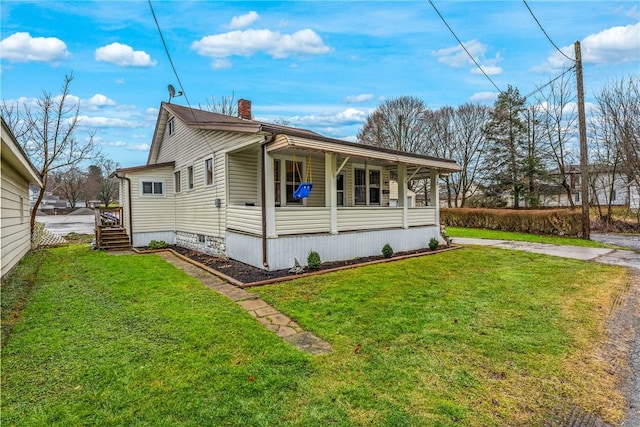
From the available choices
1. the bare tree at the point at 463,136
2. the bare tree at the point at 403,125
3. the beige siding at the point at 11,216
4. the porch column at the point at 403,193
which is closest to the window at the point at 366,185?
the porch column at the point at 403,193

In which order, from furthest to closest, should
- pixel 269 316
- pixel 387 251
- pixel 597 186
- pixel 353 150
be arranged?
pixel 597 186
pixel 387 251
pixel 353 150
pixel 269 316

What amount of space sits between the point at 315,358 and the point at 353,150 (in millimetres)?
6064

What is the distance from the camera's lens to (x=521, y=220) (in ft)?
56.6

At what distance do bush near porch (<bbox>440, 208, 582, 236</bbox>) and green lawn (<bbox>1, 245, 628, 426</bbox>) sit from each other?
410 inches

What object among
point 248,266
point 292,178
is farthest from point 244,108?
point 248,266

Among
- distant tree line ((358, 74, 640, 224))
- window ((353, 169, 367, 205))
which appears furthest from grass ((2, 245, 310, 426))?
distant tree line ((358, 74, 640, 224))

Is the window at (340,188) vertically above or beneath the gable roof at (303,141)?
beneath

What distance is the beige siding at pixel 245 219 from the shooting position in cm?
782

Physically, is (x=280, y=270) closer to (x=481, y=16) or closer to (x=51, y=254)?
(x=481, y=16)

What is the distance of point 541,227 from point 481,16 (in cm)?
1225

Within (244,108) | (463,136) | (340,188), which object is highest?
(463,136)

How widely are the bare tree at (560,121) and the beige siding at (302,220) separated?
19956mm

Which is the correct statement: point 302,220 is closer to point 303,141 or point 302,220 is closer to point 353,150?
point 303,141

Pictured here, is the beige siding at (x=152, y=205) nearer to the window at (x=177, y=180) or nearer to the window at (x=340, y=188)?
the window at (x=177, y=180)
